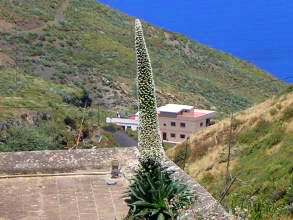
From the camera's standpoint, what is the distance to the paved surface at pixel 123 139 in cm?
3283

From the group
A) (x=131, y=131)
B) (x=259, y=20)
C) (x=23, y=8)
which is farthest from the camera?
(x=259, y=20)

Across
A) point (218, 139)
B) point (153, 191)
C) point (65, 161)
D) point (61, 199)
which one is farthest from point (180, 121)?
point (153, 191)

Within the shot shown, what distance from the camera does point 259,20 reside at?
13625cm

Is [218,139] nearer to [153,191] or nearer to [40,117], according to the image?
[40,117]

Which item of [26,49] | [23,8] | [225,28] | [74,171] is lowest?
[74,171]

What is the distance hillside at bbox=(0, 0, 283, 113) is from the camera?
4972cm

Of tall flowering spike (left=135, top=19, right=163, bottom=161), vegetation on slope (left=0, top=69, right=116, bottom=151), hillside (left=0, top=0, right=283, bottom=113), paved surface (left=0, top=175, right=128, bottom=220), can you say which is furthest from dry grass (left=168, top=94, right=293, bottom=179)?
hillside (left=0, top=0, right=283, bottom=113)

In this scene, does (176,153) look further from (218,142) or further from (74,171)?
(74,171)

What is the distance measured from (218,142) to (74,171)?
14.3m

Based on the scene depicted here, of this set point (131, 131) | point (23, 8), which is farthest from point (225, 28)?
point (131, 131)

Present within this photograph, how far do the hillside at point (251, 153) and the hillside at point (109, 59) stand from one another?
2111 centimetres

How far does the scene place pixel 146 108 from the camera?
21.9 ft

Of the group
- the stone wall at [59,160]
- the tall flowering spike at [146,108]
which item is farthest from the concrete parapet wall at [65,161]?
the tall flowering spike at [146,108]

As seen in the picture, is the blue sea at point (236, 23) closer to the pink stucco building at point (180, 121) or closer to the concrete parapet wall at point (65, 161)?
the pink stucco building at point (180, 121)
